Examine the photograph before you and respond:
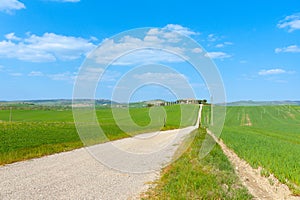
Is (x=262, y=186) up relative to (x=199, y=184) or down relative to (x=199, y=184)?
down

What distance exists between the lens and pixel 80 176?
1223 cm

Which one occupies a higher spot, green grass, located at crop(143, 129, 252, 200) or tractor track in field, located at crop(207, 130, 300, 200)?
green grass, located at crop(143, 129, 252, 200)

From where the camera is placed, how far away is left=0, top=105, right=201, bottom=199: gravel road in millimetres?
9617

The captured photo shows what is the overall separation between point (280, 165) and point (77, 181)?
26.6 feet

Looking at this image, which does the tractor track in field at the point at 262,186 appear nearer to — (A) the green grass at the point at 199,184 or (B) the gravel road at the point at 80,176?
(A) the green grass at the point at 199,184

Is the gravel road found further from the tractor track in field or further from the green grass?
the tractor track in field

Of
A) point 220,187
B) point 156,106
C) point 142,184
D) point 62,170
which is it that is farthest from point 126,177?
point 156,106

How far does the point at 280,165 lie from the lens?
12891mm

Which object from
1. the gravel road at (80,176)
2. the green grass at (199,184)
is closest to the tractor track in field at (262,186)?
the green grass at (199,184)

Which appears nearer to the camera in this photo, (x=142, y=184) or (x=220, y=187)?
(x=220, y=187)

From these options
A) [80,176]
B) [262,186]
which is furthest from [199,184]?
[80,176]

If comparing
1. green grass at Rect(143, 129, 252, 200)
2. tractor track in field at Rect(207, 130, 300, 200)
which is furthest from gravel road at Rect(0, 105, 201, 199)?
tractor track in field at Rect(207, 130, 300, 200)

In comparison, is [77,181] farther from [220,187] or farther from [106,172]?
[220,187]

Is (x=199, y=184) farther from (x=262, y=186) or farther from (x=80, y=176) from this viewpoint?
(x=80, y=176)
